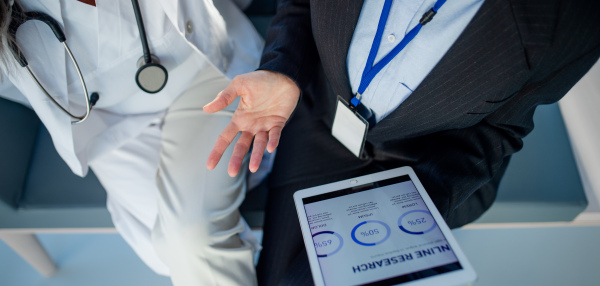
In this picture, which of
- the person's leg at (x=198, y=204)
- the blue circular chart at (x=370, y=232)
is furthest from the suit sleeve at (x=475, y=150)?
the person's leg at (x=198, y=204)

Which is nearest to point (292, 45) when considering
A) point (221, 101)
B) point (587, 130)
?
point (221, 101)

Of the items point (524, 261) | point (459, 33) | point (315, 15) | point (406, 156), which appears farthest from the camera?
point (524, 261)

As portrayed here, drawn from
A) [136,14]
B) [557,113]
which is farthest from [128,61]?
[557,113]

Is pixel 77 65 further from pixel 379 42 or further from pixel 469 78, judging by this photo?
pixel 469 78

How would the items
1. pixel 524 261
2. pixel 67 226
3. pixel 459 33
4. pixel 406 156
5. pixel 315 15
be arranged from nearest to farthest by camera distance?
pixel 459 33 → pixel 315 15 → pixel 406 156 → pixel 67 226 → pixel 524 261

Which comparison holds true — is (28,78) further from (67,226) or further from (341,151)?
(341,151)

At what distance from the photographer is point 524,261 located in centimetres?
134

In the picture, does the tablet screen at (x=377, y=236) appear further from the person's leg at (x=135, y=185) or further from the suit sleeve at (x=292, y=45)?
the person's leg at (x=135, y=185)

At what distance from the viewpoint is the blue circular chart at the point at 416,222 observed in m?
0.71

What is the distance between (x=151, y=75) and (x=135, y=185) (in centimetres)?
34

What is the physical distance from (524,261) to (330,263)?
3.30 feet

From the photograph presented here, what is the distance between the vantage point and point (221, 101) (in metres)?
0.77

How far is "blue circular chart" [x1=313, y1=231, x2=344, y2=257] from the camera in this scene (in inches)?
28.0

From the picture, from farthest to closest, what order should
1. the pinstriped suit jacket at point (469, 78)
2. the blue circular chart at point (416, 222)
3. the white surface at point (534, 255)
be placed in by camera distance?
the white surface at point (534, 255), the blue circular chart at point (416, 222), the pinstriped suit jacket at point (469, 78)
